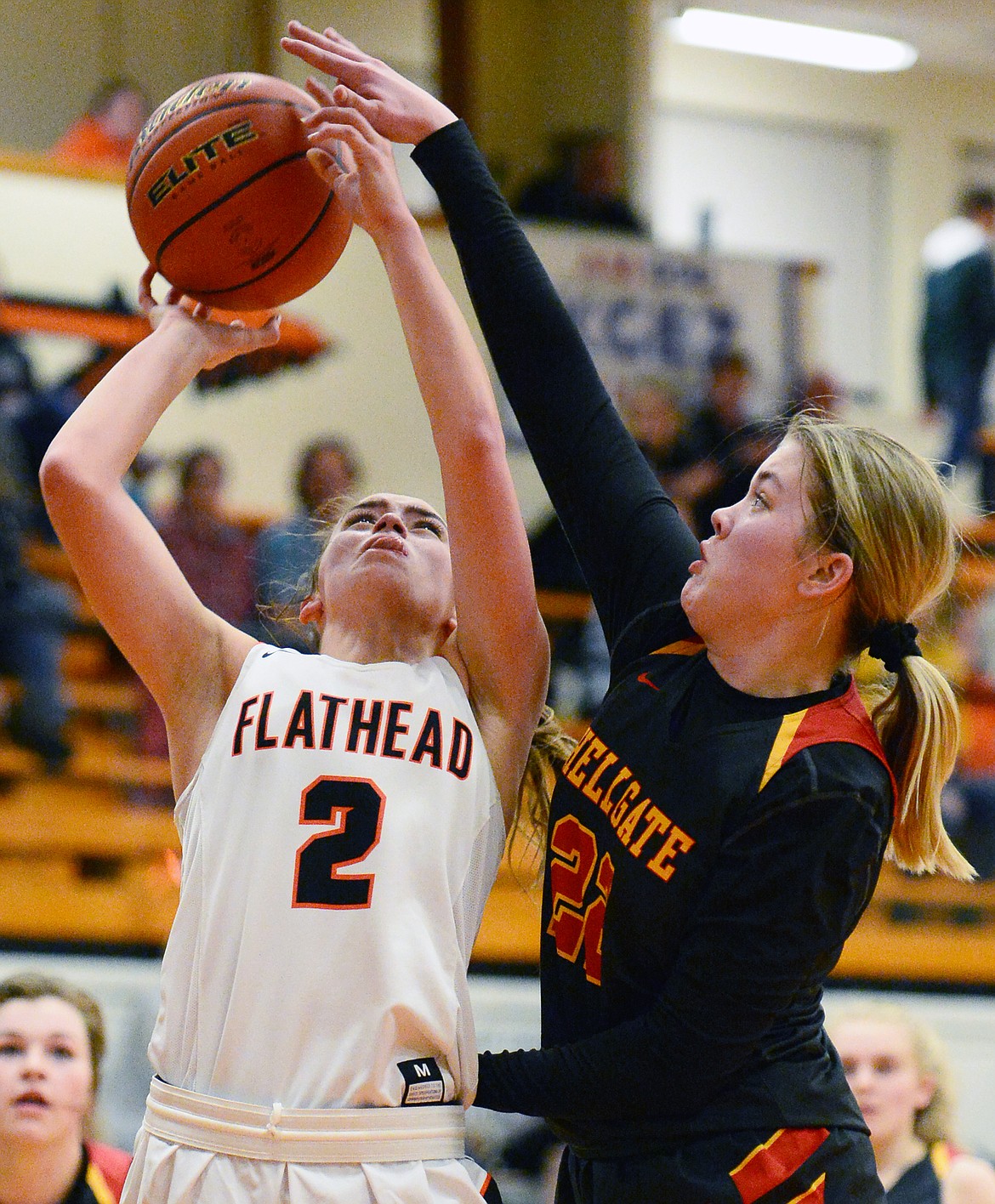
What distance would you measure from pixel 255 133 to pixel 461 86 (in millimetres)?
6288

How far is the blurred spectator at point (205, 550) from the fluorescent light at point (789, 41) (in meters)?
4.48

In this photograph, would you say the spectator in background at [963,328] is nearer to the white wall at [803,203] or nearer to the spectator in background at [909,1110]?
the white wall at [803,203]

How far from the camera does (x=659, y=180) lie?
994 cm

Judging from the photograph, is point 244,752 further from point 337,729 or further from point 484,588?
point 484,588

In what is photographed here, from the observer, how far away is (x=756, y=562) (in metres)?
2.06

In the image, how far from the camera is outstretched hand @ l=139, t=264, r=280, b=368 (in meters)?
2.37

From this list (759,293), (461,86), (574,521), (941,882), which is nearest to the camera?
(574,521)

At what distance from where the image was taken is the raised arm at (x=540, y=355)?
2.27 metres

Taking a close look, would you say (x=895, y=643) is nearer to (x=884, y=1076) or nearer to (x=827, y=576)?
(x=827, y=576)

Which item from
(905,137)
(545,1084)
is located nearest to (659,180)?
(905,137)

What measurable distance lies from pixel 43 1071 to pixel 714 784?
2.30 m

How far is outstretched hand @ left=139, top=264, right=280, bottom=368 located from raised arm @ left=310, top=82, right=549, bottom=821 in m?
0.29

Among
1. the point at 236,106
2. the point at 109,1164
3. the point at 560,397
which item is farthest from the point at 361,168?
the point at 109,1164

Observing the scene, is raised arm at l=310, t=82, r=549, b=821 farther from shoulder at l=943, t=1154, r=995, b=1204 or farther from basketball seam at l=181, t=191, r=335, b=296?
shoulder at l=943, t=1154, r=995, b=1204
